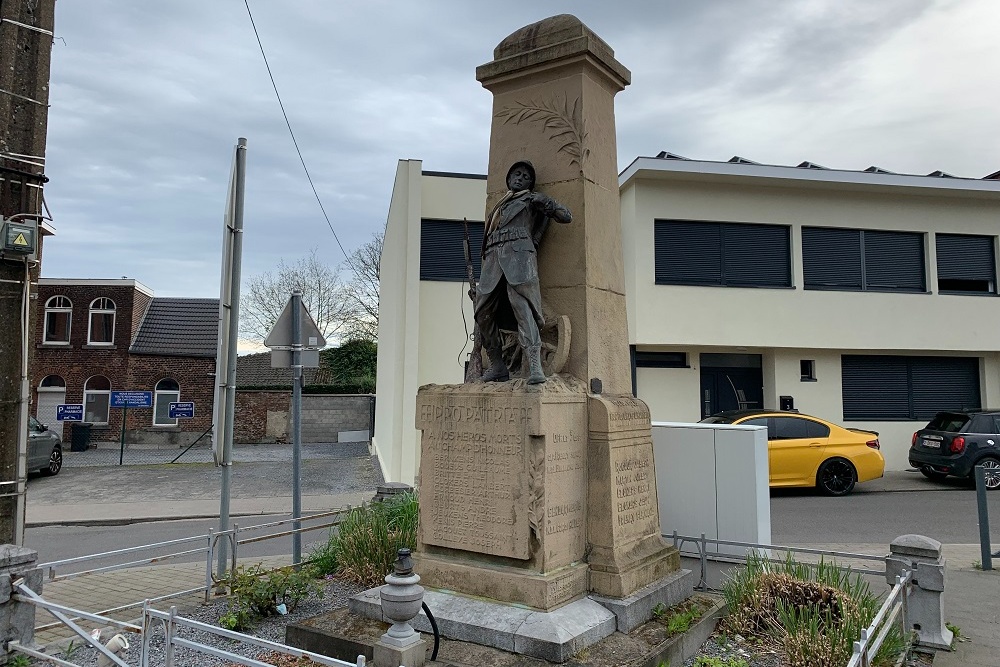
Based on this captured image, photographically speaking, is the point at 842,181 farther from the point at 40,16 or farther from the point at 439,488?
the point at 40,16

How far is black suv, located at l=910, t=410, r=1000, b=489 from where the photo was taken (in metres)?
14.0

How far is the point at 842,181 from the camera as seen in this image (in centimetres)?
1623

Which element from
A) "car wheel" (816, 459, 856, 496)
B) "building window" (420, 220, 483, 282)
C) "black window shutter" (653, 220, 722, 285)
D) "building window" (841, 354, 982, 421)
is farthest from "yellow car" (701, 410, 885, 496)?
"building window" (420, 220, 483, 282)

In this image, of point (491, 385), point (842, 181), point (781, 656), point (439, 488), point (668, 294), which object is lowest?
point (781, 656)

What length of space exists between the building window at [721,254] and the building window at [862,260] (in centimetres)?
66

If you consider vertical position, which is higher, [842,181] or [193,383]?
[842,181]

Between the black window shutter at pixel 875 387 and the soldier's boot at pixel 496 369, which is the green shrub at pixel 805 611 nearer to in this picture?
the soldier's boot at pixel 496 369

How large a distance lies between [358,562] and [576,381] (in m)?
2.81

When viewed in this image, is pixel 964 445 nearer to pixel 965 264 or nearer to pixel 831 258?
pixel 831 258

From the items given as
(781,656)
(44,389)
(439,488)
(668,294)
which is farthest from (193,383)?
(781,656)

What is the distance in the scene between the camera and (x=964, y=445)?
45.9ft

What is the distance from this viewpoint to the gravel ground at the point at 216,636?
4738mm

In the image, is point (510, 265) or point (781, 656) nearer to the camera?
point (781, 656)

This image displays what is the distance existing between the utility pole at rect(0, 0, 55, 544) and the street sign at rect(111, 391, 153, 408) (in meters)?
18.7
